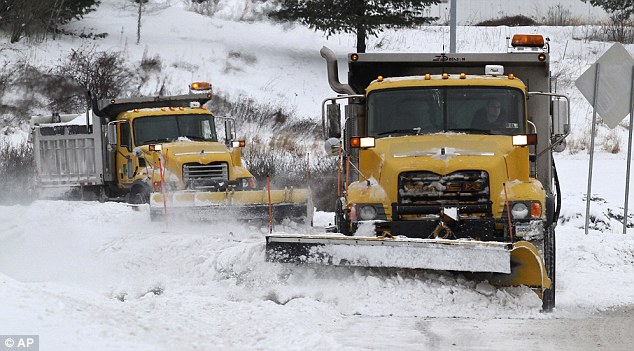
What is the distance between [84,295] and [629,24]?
38114 millimetres

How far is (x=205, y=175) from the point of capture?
18734 millimetres

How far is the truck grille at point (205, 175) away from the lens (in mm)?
18562

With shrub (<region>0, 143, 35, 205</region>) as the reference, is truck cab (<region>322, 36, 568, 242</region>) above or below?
above

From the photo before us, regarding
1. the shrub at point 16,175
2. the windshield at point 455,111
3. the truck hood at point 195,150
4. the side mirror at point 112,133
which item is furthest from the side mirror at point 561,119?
the shrub at point 16,175

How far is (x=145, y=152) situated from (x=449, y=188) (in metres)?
9.71

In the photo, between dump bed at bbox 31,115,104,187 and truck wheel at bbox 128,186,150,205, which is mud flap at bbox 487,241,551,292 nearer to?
truck wheel at bbox 128,186,150,205

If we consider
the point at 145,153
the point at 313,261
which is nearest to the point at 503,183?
the point at 313,261

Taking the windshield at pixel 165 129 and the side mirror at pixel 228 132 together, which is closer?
the windshield at pixel 165 129

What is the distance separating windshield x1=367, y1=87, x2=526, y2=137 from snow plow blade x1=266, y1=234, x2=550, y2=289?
209cm

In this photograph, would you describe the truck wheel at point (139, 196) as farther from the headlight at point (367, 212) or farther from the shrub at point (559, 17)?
the shrub at point (559, 17)

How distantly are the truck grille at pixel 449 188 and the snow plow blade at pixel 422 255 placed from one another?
1.02 m

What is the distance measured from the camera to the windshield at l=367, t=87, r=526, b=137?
1140cm

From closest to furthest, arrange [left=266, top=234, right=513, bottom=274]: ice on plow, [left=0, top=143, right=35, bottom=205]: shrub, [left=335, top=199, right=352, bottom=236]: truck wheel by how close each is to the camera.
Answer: [left=266, top=234, right=513, bottom=274]: ice on plow, [left=335, top=199, right=352, bottom=236]: truck wheel, [left=0, top=143, right=35, bottom=205]: shrub

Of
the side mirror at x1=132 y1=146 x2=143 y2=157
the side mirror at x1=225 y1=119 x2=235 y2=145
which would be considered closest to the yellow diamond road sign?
the side mirror at x1=225 y1=119 x2=235 y2=145
